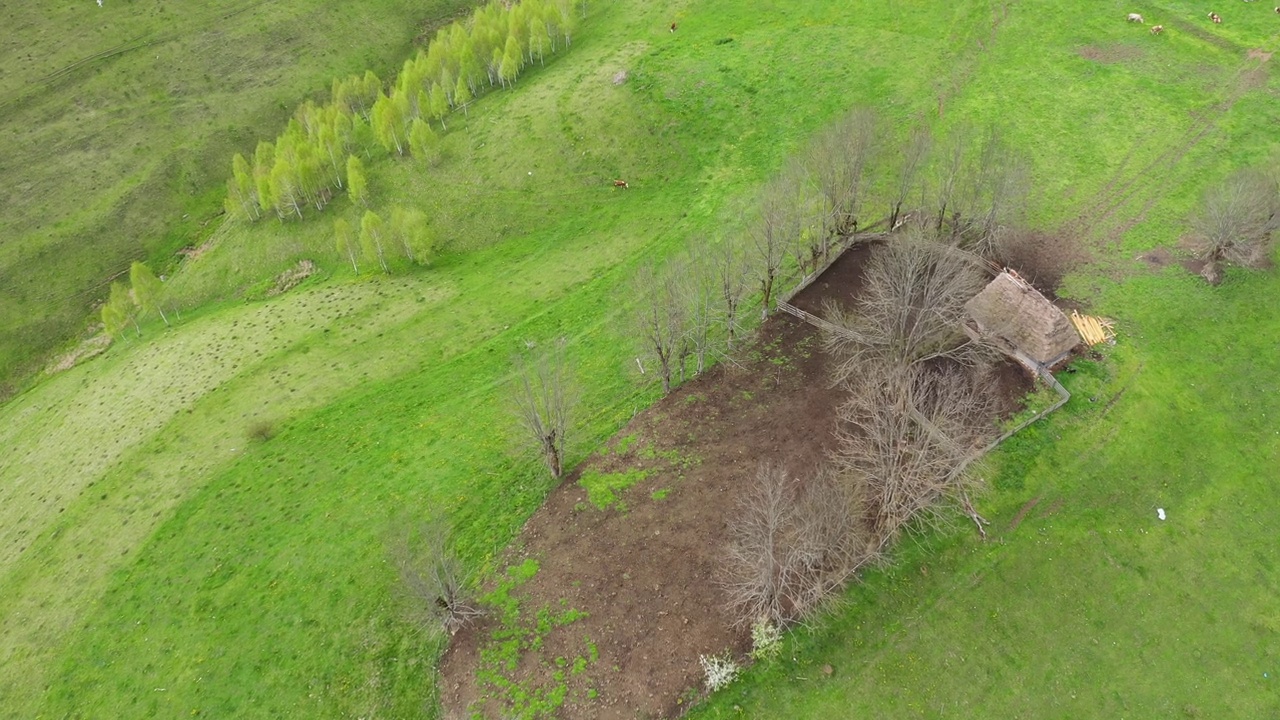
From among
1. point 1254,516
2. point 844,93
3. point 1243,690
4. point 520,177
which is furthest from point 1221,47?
point 520,177

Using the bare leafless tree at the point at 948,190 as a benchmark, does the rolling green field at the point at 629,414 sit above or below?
below

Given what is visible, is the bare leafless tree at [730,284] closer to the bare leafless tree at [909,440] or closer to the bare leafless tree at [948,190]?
the bare leafless tree at [909,440]

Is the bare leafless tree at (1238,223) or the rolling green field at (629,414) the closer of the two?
the rolling green field at (629,414)

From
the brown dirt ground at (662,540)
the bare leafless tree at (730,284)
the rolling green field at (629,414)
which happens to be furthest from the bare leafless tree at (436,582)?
the bare leafless tree at (730,284)

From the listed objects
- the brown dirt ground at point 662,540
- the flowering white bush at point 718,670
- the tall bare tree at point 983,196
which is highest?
the tall bare tree at point 983,196

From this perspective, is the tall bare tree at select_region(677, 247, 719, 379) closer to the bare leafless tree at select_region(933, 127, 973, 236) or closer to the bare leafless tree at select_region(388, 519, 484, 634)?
the bare leafless tree at select_region(933, 127, 973, 236)

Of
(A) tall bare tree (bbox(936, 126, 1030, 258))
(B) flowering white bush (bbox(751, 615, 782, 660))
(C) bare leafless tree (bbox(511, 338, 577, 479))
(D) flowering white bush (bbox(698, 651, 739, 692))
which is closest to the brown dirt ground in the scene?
(D) flowering white bush (bbox(698, 651, 739, 692))

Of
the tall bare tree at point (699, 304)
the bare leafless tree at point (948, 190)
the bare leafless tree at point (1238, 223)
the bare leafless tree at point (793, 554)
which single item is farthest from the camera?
the bare leafless tree at point (948, 190)
